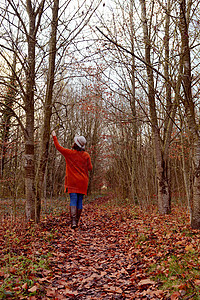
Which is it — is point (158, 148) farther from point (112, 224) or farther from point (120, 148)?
point (120, 148)

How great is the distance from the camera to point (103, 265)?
4.04 meters

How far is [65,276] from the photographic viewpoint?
140 inches

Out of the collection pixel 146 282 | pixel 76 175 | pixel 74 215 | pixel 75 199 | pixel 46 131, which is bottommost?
pixel 146 282

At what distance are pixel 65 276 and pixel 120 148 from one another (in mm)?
9543

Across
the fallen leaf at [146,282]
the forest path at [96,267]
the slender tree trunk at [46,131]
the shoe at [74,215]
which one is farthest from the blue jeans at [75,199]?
the fallen leaf at [146,282]

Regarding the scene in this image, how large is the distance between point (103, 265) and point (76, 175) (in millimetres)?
2809

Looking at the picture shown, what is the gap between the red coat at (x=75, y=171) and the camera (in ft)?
21.0

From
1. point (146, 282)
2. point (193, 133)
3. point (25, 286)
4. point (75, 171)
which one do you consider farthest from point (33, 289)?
point (75, 171)

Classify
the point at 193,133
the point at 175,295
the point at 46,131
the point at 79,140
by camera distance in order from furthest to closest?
the point at 46,131, the point at 79,140, the point at 193,133, the point at 175,295

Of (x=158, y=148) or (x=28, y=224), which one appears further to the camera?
(x=158, y=148)

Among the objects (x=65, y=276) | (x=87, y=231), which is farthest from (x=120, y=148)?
(x=65, y=276)

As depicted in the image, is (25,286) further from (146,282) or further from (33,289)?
(146,282)

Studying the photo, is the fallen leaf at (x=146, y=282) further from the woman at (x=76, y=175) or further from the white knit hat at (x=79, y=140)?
the white knit hat at (x=79, y=140)

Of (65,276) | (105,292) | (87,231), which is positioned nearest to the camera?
(105,292)
